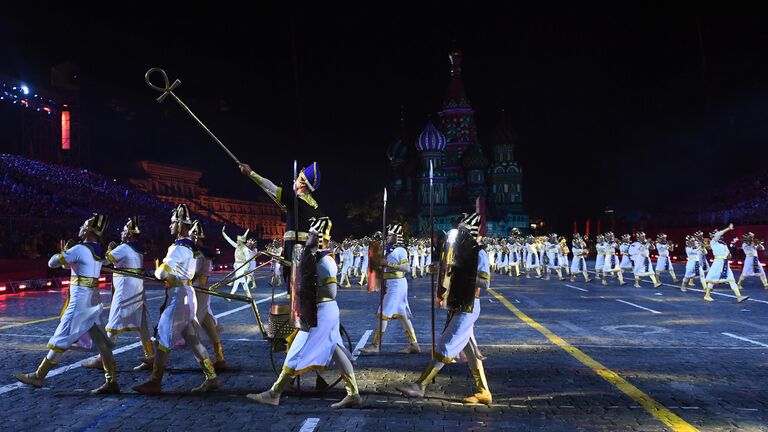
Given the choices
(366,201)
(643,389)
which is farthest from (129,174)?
(643,389)

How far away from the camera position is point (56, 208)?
33.0m

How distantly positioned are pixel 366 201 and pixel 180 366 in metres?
76.6

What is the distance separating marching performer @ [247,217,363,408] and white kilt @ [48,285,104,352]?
7.81 feet

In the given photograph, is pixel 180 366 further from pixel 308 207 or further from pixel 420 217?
pixel 420 217

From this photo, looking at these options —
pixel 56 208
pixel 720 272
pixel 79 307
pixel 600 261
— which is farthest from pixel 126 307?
pixel 56 208

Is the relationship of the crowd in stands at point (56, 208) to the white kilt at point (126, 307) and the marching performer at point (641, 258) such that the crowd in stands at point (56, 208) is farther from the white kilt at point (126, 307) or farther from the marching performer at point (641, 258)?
the marching performer at point (641, 258)

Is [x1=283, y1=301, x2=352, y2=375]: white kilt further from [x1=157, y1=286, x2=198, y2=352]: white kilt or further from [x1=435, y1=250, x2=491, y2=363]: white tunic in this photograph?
[x1=157, y1=286, x2=198, y2=352]: white kilt

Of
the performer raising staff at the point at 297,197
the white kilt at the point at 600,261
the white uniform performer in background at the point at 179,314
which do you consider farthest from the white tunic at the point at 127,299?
the white kilt at the point at 600,261

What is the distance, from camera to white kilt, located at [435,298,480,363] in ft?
22.4

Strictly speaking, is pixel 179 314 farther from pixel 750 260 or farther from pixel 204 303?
pixel 750 260

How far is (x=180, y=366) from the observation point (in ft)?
29.2

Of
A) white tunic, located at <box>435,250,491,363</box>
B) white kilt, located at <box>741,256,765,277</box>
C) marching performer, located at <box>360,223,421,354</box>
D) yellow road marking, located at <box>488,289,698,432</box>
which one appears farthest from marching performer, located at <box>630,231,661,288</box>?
white tunic, located at <box>435,250,491,363</box>

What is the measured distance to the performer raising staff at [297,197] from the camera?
23.8 feet

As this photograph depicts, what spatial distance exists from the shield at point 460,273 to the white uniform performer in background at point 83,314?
155 inches
